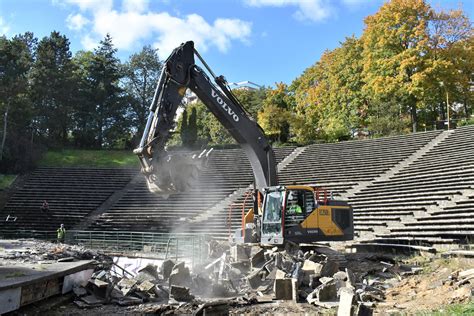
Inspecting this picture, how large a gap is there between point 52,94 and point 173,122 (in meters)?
37.7

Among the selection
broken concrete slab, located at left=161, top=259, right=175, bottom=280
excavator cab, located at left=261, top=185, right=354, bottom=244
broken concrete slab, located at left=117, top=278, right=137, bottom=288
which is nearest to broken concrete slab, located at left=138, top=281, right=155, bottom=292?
broken concrete slab, located at left=117, top=278, right=137, bottom=288

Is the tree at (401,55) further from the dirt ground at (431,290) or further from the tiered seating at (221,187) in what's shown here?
the dirt ground at (431,290)

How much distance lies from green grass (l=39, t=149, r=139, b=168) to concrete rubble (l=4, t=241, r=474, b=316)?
2504cm

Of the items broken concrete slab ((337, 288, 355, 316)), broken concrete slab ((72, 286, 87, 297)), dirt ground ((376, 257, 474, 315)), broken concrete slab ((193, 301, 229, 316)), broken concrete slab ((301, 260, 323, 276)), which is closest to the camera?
broken concrete slab ((337, 288, 355, 316))

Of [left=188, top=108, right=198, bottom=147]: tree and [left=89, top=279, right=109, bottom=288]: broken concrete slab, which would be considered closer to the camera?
[left=89, top=279, right=109, bottom=288]: broken concrete slab

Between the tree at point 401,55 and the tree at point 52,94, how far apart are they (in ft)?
101

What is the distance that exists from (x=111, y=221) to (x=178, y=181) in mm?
17263

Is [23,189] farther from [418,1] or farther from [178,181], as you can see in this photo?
[418,1]

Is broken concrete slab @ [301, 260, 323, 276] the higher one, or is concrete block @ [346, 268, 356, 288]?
broken concrete slab @ [301, 260, 323, 276]

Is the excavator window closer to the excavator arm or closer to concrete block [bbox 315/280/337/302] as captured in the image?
the excavator arm

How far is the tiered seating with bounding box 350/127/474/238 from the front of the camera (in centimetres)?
1535

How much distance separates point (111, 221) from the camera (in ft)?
84.4

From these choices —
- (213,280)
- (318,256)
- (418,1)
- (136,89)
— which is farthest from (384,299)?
(136,89)

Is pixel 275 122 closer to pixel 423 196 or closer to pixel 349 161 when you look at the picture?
pixel 349 161
